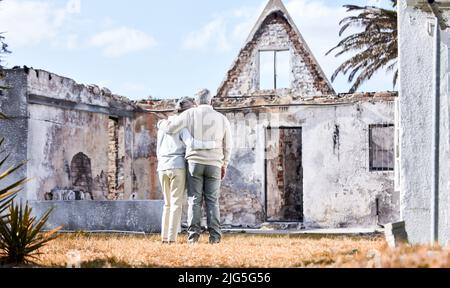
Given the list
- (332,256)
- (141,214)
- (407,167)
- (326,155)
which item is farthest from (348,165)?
(332,256)

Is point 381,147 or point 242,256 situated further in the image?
point 381,147

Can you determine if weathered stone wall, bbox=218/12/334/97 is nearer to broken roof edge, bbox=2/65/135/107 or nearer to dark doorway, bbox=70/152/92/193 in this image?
broken roof edge, bbox=2/65/135/107

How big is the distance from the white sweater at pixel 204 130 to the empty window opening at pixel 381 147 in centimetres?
849

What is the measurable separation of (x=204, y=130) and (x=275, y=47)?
42.1ft

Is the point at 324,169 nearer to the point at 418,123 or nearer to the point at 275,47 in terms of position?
the point at 275,47

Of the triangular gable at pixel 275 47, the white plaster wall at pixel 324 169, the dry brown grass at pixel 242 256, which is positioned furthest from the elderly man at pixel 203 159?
the triangular gable at pixel 275 47

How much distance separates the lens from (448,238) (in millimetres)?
10000

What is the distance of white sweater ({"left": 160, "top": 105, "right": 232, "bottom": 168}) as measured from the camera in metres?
10.2

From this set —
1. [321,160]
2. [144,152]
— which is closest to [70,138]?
[144,152]

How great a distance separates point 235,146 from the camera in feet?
62.8

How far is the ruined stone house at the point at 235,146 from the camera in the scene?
16109 mm

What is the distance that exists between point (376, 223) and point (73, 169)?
Result: 680 centimetres

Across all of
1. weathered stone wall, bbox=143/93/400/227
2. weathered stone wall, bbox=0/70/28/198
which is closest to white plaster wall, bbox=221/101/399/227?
weathered stone wall, bbox=143/93/400/227

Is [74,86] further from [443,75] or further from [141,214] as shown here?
[443,75]
